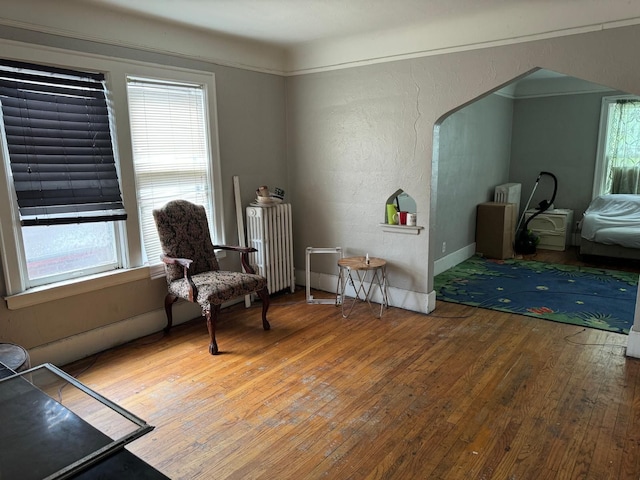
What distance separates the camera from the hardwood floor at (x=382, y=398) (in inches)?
83.4

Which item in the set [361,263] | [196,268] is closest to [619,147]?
[361,263]

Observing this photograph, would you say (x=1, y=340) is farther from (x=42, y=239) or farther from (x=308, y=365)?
(x=308, y=365)

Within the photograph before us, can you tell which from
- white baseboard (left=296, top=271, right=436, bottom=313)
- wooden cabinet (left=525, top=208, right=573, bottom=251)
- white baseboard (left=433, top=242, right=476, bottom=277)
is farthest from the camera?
wooden cabinet (left=525, top=208, right=573, bottom=251)

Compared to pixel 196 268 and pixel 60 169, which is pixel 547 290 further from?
pixel 60 169

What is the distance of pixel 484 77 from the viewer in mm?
3461

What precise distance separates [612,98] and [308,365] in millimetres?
5933

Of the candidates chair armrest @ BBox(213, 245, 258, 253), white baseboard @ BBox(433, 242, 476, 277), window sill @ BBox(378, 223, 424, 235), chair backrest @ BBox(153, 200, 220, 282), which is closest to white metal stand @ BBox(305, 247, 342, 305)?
window sill @ BBox(378, 223, 424, 235)

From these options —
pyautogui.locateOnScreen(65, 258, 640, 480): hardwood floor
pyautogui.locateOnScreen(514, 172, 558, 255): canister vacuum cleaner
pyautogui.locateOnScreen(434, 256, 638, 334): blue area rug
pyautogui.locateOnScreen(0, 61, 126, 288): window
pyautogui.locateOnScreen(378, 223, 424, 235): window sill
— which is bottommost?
pyautogui.locateOnScreen(65, 258, 640, 480): hardwood floor

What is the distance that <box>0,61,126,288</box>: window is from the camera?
2.81 metres

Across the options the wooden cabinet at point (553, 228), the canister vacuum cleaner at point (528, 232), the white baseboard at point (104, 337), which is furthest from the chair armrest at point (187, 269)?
the wooden cabinet at point (553, 228)

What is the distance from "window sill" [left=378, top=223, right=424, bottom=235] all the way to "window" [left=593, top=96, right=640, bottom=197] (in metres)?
4.08

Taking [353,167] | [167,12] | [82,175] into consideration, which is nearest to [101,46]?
[167,12]

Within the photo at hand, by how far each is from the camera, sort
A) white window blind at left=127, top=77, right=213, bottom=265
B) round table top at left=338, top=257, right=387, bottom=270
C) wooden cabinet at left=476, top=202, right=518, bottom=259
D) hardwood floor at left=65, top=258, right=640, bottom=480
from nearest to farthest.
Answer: hardwood floor at left=65, top=258, right=640, bottom=480, white window blind at left=127, top=77, right=213, bottom=265, round table top at left=338, top=257, right=387, bottom=270, wooden cabinet at left=476, top=202, right=518, bottom=259

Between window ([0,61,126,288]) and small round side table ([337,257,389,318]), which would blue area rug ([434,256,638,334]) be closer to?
small round side table ([337,257,389,318])
